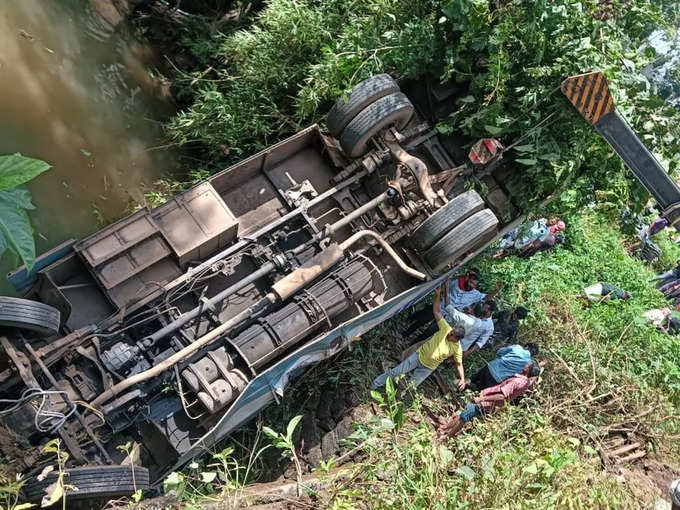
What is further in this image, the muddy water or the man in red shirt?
the muddy water

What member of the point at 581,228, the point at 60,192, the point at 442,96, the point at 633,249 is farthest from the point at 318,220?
the point at 633,249

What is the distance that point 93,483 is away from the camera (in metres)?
3.74

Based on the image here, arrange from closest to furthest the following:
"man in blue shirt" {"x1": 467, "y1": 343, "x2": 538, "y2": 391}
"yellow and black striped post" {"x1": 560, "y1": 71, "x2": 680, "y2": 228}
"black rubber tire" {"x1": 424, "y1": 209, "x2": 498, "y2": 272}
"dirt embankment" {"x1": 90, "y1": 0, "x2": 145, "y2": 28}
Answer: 1. "yellow and black striped post" {"x1": 560, "y1": 71, "x2": 680, "y2": 228}
2. "black rubber tire" {"x1": 424, "y1": 209, "x2": 498, "y2": 272}
3. "man in blue shirt" {"x1": 467, "y1": 343, "x2": 538, "y2": 391}
4. "dirt embankment" {"x1": 90, "y1": 0, "x2": 145, "y2": 28}

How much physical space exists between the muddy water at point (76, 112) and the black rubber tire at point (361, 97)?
2598 millimetres

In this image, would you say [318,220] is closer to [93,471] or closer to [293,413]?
[293,413]

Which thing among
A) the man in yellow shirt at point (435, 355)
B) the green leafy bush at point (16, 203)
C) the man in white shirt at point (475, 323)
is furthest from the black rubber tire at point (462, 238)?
the green leafy bush at point (16, 203)

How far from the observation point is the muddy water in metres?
5.99

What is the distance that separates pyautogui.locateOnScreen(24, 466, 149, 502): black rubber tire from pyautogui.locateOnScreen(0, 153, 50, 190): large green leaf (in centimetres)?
238

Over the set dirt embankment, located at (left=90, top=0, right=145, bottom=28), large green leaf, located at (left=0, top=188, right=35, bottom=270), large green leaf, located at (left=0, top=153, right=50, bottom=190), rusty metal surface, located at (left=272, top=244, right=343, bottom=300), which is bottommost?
rusty metal surface, located at (left=272, top=244, right=343, bottom=300)

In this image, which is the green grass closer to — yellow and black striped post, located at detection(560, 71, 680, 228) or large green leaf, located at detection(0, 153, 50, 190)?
yellow and black striped post, located at detection(560, 71, 680, 228)

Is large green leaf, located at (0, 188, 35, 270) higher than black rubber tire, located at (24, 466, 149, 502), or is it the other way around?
large green leaf, located at (0, 188, 35, 270)

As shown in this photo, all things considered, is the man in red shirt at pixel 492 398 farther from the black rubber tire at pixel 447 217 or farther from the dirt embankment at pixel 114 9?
the dirt embankment at pixel 114 9

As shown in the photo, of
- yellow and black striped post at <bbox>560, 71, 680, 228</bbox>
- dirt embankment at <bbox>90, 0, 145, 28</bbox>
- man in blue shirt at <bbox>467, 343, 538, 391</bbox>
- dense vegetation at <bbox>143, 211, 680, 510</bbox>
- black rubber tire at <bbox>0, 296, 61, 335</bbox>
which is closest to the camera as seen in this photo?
dense vegetation at <bbox>143, 211, 680, 510</bbox>

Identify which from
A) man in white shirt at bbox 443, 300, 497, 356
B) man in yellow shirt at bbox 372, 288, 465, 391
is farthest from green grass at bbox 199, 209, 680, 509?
man in white shirt at bbox 443, 300, 497, 356
